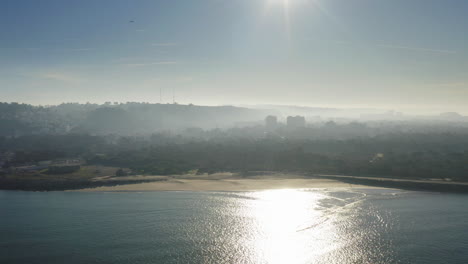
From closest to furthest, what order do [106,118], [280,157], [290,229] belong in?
1. [290,229]
2. [280,157]
3. [106,118]

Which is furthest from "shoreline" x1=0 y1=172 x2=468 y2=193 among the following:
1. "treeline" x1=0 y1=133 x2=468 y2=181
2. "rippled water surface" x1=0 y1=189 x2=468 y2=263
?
"treeline" x1=0 y1=133 x2=468 y2=181

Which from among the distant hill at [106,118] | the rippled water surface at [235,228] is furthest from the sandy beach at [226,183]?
the distant hill at [106,118]

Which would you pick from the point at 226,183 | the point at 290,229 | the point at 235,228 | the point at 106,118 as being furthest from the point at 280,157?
the point at 106,118

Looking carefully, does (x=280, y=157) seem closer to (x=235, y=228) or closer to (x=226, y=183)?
(x=226, y=183)

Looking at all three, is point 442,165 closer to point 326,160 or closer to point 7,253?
point 326,160

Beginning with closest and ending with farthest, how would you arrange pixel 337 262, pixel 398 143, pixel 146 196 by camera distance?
pixel 337 262 → pixel 146 196 → pixel 398 143

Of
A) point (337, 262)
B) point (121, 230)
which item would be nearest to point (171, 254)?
point (121, 230)
